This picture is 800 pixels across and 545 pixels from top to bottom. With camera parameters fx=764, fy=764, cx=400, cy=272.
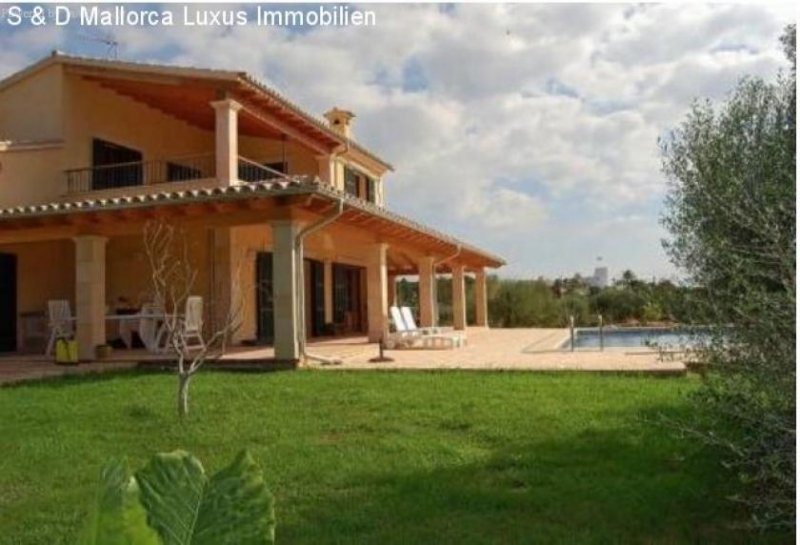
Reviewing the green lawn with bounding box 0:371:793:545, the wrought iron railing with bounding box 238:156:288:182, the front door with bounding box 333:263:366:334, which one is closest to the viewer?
the green lawn with bounding box 0:371:793:545

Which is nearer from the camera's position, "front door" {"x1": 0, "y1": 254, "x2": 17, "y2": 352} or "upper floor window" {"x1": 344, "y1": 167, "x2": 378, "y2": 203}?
"front door" {"x1": 0, "y1": 254, "x2": 17, "y2": 352}

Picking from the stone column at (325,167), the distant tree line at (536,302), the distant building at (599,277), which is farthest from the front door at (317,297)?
the distant building at (599,277)

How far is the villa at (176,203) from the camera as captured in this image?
14.0 meters

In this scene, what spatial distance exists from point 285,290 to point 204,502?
505 inches

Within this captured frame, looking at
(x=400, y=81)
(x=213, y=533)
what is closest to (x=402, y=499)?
(x=213, y=533)

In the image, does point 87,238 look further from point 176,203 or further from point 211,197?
point 211,197

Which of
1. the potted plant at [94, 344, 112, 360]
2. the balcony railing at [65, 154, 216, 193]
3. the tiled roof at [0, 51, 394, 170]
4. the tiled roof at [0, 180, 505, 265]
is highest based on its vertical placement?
the tiled roof at [0, 51, 394, 170]

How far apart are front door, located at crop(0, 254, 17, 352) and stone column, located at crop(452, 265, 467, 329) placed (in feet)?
43.4

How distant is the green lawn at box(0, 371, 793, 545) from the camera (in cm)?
496

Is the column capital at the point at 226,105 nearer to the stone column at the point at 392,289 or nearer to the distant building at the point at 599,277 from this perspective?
the stone column at the point at 392,289

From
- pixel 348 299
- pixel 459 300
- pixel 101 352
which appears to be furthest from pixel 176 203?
pixel 459 300

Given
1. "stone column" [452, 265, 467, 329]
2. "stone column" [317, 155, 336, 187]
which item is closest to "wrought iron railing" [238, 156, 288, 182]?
"stone column" [317, 155, 336, 187]

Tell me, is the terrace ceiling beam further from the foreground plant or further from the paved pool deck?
the foreground plant

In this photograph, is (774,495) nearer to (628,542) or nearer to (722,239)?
(628,542)
